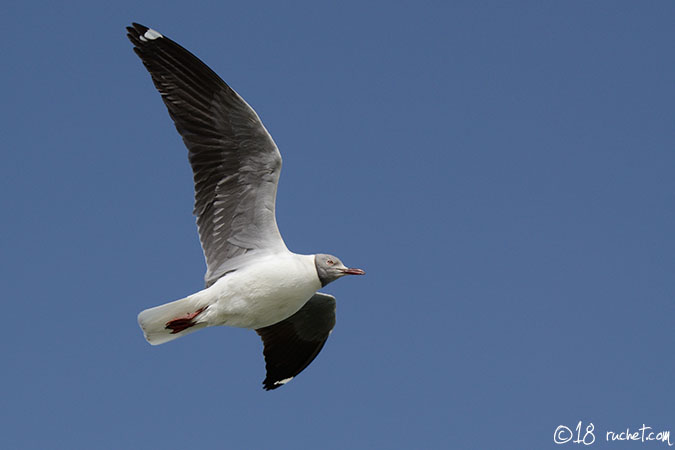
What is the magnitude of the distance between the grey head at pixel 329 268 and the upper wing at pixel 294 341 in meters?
1.47

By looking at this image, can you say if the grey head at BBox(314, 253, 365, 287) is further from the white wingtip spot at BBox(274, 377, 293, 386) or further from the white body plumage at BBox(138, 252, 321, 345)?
the white wingtip spot at BBox(274, 377, 293, 386)

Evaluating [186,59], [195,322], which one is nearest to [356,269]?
[195,322]

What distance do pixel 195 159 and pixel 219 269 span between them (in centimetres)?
127

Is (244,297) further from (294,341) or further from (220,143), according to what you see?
(294,341)

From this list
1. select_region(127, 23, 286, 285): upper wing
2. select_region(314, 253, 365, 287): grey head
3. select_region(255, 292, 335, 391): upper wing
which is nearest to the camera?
select_region(127, 23, 286, 285): upper wing

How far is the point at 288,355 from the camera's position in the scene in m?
12.9

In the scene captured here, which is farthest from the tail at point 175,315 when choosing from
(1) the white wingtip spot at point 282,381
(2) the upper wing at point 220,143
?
(1) the white wingtip spot at point 282,381

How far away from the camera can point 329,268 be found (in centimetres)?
1120

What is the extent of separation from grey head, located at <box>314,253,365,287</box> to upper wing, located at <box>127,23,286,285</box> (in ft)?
1.59

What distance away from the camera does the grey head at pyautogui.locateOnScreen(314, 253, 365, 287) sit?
1118cm

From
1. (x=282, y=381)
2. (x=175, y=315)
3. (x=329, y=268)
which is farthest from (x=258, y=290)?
(x=282, y=381)

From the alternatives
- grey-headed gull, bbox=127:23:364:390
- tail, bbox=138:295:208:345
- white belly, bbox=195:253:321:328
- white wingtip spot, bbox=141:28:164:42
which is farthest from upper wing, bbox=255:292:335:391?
white wingtip spot, bbox=141:28:164:42

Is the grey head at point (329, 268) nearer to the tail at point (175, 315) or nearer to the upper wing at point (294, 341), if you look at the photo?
the tail at point (175, 315)

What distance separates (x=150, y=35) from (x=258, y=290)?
3.03 meters
